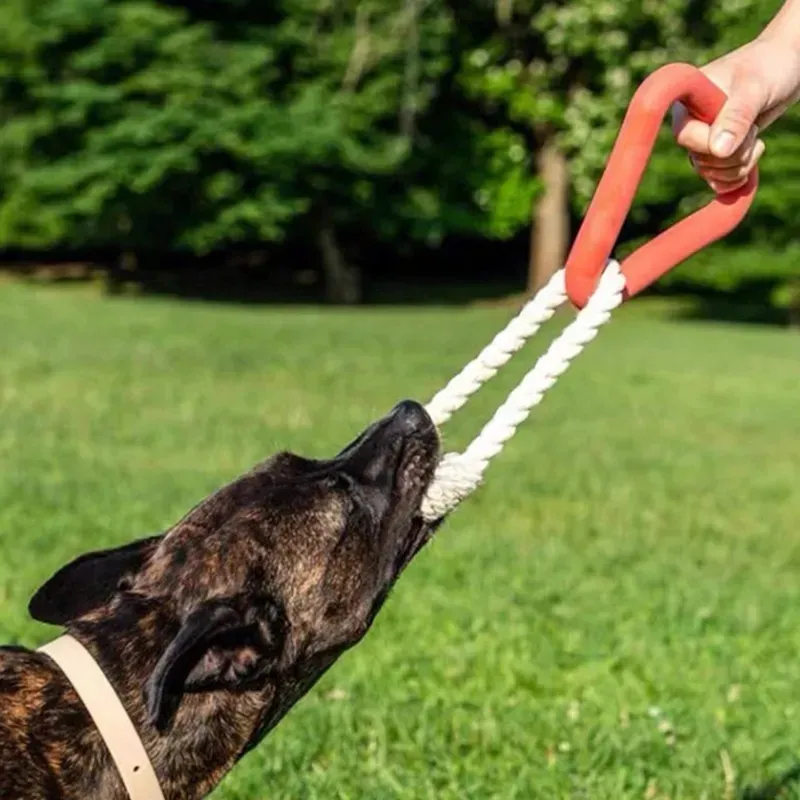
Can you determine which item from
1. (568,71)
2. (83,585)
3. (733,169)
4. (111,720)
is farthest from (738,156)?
(568,71)

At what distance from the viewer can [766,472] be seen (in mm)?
12836

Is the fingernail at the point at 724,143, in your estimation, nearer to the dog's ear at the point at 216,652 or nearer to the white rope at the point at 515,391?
the white rope at the point at 515,391

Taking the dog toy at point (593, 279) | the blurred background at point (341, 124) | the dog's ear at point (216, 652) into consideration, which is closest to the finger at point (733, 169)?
the dog toy at point (593, 279)

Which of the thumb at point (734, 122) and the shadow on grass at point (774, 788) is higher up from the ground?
the thumb at point (734, 122)

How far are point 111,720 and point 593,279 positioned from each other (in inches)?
66.3

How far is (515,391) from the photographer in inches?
159

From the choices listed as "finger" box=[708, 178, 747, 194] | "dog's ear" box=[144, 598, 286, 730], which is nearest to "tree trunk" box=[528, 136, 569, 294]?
"finger" box=[708, 178, 747, 194]

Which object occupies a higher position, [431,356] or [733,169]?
[733,169]

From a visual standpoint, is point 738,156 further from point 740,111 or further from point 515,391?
point 515,391

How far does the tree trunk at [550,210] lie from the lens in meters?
40.9

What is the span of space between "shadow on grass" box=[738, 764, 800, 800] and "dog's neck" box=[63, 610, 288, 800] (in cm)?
221

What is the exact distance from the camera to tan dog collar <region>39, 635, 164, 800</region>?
338 centimetres

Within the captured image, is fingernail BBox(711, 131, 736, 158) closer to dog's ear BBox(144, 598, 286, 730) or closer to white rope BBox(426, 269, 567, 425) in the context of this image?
white rope BBox(426, 269, 567, 425)

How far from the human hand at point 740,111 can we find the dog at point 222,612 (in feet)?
3.36
